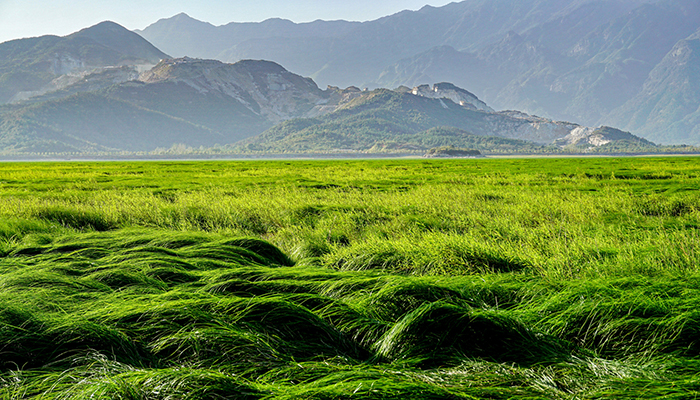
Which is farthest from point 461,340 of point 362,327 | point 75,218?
point 75,218

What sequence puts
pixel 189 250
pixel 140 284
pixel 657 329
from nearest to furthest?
pixel 657 329
pixel 140 284
pixel 189 250

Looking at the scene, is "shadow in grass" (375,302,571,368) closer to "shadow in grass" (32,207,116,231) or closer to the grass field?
the grass field

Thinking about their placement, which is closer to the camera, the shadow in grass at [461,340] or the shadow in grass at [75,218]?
the shadow in grass at [461,340]

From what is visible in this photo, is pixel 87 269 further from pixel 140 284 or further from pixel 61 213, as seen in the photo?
pixel 61 213

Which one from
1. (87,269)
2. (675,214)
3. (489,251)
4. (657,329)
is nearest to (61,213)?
(87,269)

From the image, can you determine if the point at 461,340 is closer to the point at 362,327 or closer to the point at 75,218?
the point at 362,327

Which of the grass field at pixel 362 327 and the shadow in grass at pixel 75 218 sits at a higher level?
the grass field at pixel 362 327

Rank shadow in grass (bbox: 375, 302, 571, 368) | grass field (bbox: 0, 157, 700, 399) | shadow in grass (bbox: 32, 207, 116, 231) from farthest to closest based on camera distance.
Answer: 1. shadow in grass (bbox: 32, 207, 116, 231)
2. shadow in grass (bbox: 375, 302, 571, 368)
3. grass field (bbox: 0, 157, 700, 399)

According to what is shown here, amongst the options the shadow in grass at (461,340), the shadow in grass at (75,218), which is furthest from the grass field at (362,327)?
the shadow in grass at (75,218)

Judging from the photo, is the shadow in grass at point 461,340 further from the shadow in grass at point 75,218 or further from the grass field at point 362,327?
the shadow in grass at point 75,218

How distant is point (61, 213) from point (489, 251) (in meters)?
13.1

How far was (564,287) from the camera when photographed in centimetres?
486

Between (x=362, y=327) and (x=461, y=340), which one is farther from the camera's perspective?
(x=362, y=327)

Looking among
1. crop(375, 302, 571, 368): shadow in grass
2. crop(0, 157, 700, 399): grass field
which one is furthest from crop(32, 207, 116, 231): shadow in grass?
crop(375, 302, 571, 368): shadow in grass
